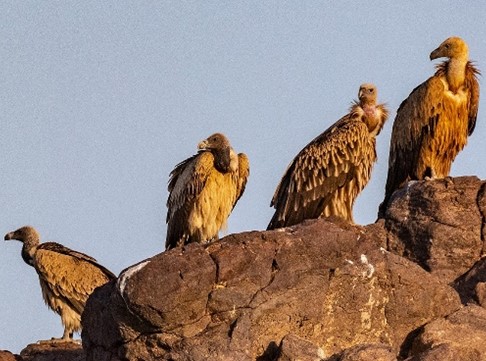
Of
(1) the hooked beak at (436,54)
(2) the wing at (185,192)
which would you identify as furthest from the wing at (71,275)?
(1) the hooked beak at (436,54)

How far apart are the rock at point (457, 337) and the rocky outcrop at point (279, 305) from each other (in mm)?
18

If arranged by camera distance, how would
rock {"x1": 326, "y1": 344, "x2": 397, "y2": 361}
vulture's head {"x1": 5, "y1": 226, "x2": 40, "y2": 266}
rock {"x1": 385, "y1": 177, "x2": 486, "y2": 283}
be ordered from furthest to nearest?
1. vulture's head {"x1": 5, "y1": 226, "x2": 40, "y2": 266}
2. rock {"x1": 385, "y1": 177, "x2": 486, "y2": 283}
3. rock {"x1": 326, "y1": 344, "x2": 397, "y2": 361}

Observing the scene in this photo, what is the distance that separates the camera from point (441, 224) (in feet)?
70.3

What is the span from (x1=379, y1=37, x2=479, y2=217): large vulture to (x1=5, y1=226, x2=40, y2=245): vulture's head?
682 centimetres

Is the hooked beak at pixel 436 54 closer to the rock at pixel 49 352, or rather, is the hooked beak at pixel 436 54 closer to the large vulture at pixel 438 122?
the large vulture at pixel 438 122

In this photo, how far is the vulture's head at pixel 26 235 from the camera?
28.4m

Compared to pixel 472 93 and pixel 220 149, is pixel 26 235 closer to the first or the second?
pixel 220 149

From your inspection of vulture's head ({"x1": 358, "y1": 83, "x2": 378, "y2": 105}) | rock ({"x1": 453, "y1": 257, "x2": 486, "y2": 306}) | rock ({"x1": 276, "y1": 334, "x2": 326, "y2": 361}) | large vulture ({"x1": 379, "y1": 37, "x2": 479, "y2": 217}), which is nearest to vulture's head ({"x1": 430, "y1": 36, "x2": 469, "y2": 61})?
large vulture ({"x1": 379, "y1": 37, "x2": 479, "y2": 217})

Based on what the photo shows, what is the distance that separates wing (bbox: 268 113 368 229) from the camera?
73.7 feet

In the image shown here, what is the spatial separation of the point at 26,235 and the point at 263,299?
11.4 m

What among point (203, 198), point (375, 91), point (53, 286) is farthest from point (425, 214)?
point (53, 286)

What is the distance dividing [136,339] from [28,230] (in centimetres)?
1103

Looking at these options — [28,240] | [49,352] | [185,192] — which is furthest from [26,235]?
[49,352]

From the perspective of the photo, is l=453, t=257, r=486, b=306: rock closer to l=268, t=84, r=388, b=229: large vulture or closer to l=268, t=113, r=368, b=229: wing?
l=268, t=84, r=388, b=229: large vulture
